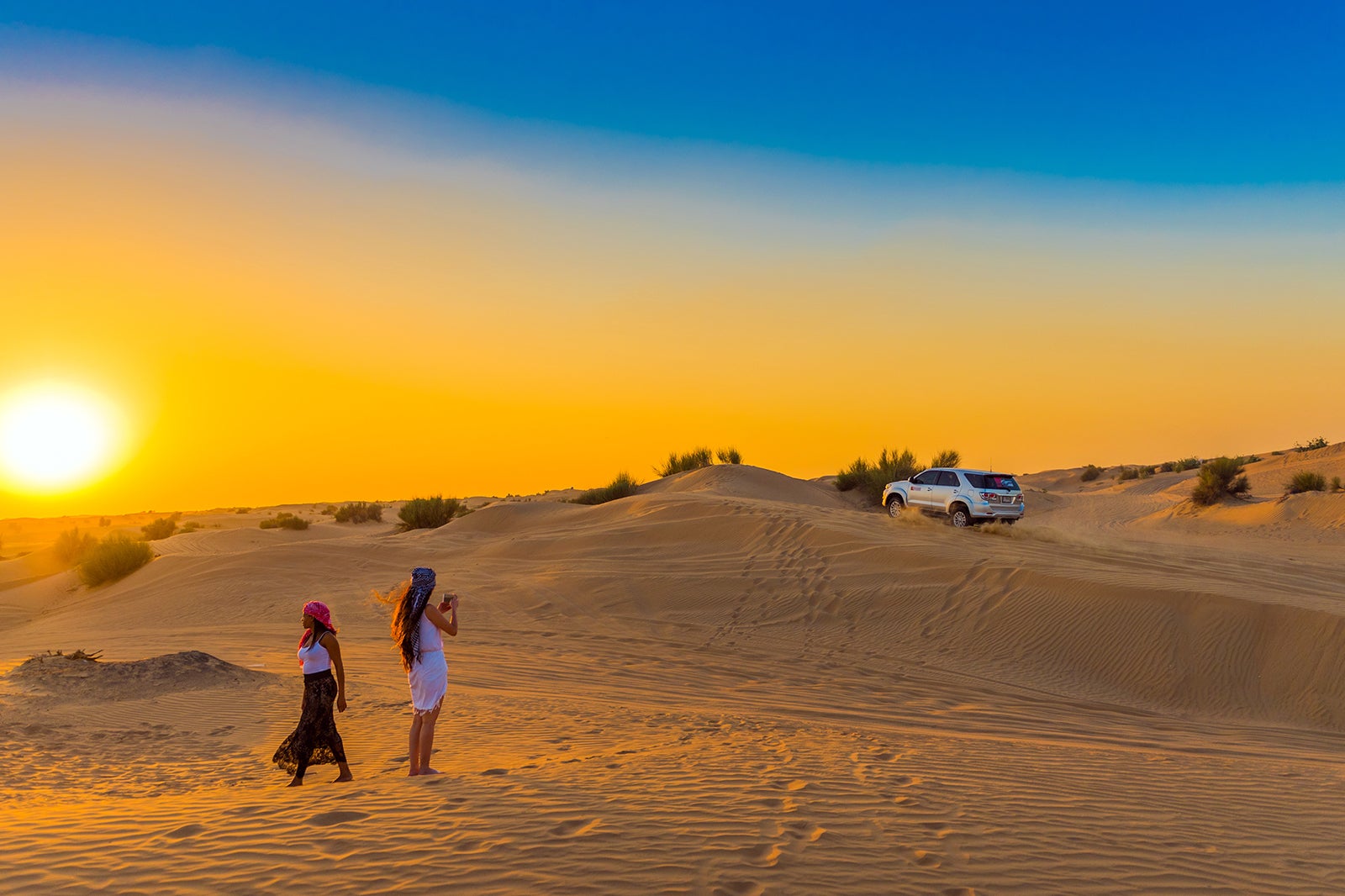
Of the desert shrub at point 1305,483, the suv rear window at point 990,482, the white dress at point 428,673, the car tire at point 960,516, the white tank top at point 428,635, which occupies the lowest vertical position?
the white dress at point 428,673

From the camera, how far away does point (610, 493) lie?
38.9m

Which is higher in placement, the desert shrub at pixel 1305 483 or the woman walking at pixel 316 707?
the desert shrub at pixel 1305 483

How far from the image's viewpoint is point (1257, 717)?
1338 centimetres

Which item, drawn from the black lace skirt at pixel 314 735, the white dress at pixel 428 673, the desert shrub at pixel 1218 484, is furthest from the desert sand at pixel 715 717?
the desert shrub at pixel 1218 484

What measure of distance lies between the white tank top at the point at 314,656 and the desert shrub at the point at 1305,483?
1609 inches

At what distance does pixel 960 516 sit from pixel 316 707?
2154cm

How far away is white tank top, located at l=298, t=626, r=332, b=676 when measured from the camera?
8055 millimetres

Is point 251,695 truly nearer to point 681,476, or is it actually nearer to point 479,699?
point 479,699

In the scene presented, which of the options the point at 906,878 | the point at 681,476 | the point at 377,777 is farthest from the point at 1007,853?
the point at 681,476

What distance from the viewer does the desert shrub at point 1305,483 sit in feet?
123

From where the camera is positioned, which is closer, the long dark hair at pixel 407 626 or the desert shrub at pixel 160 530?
the long dark hair at pixel 407 626

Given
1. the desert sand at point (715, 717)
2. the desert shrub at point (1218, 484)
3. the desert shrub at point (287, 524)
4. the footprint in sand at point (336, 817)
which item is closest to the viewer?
the desert sand at point (715, 717)

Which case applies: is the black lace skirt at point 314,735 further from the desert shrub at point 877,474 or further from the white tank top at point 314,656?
the desert shrub at point 877,474

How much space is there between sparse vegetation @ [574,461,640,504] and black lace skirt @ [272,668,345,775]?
96.5 ft
